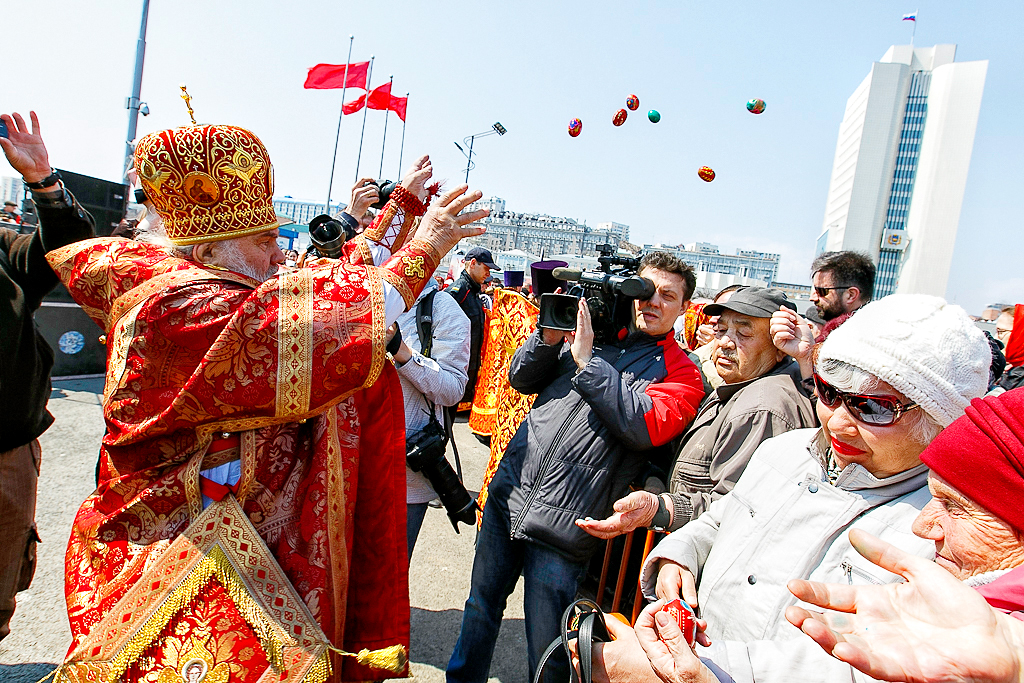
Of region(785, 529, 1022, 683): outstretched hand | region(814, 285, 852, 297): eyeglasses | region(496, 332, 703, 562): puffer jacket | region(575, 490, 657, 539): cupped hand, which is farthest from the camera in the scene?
region(814, 285, 852, 297): eyeglasses

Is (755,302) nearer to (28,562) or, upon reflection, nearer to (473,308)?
(28,562)

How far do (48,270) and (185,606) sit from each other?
5.20ft

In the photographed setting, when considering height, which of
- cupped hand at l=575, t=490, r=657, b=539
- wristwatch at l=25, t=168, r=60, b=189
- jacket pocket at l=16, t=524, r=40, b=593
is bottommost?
jacket pocket at l=16, t=524, r=40, b=593

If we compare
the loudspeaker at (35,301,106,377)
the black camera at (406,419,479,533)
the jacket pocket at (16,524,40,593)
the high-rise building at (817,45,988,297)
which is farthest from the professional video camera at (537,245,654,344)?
the high-rise building at (817,45,988,297)

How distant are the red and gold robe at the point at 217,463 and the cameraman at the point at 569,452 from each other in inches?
36.4

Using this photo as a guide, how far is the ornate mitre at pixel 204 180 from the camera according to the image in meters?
1.49

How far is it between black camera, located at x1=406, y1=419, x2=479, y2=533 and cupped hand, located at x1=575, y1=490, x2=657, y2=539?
882 millimetres

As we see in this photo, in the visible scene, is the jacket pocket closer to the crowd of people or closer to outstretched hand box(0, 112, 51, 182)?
the crowd of people

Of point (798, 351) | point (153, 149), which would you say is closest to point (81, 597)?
point (153, 149)

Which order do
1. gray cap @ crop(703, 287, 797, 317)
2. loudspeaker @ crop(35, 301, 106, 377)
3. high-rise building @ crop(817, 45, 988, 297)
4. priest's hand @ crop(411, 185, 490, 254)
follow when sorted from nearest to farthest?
priest's hand @ crop(411, 185, 490, 254) < gray cap @ crop(703, 287, 797, 317) < loudspeaker @ crop(35, 301, 106, 377) < high-rise building @ crop(817, 45, 988, 297)

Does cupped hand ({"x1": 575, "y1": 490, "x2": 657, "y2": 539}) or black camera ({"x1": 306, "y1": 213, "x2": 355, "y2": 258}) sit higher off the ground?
black camera ({"x1": 306, "y1": 213, "x2": 355, "y2": 258})

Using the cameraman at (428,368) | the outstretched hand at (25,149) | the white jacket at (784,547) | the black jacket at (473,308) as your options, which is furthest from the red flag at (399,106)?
the white jacket at (784,547)

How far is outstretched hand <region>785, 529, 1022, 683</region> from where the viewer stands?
2.14 ft

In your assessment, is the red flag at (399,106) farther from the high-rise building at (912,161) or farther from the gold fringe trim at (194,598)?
the high-rise building at (912,161)
